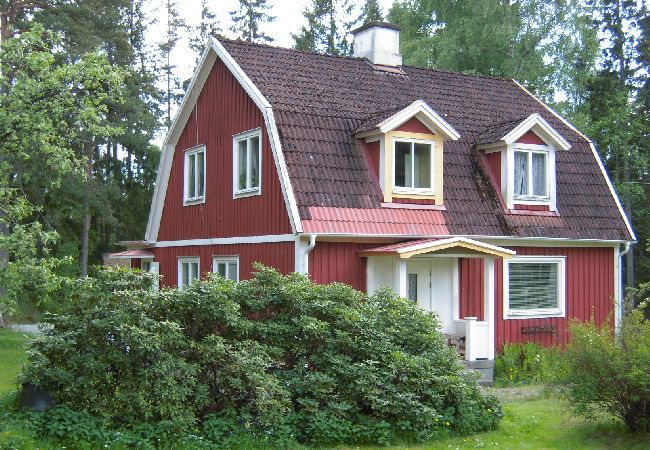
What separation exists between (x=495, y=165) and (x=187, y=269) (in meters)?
8.06

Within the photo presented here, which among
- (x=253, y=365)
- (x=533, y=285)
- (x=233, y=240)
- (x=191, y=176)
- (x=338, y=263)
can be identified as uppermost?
(x=191, y=176)

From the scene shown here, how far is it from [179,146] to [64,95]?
17.3ft

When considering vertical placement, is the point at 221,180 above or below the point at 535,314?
above

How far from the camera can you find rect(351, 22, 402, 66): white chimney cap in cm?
2134

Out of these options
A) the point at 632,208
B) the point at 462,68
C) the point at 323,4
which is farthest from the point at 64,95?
the point at 323,4

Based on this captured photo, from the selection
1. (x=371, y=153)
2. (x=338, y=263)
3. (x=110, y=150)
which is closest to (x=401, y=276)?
(x=338, y=263)

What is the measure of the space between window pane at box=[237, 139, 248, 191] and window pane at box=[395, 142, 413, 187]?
3.36 metres

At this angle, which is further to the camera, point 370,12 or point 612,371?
point 370,12

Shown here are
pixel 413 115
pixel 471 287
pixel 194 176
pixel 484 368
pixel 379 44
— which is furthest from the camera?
pixel 379 44

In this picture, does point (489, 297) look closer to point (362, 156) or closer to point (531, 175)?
point (531, 175)

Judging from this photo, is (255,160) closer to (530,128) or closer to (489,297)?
(489,297)

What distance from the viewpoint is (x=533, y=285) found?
19.1 m

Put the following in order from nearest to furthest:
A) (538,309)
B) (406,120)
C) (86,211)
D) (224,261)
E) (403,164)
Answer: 1. (406,120)
2. (403,164)
3. (224,261)
4. (538,309)
5. (86,211)

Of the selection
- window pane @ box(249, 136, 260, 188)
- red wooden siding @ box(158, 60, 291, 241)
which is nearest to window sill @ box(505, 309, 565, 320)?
red wooden siding @ box(158, 60, 291, 241)
